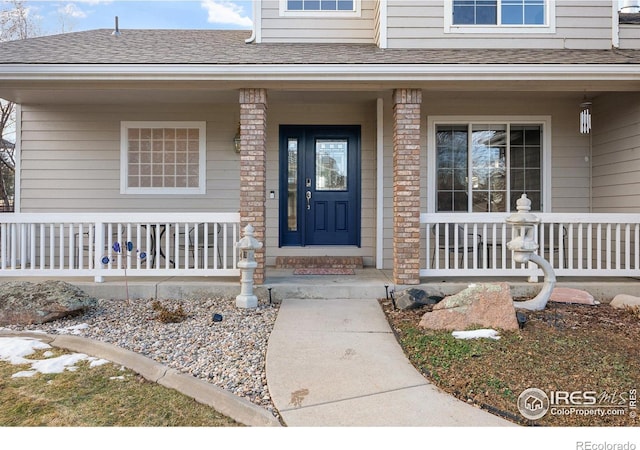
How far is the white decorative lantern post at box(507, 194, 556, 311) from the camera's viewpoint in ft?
14.1

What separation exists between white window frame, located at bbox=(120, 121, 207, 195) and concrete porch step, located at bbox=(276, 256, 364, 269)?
183cm

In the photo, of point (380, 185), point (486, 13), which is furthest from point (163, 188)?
point (486, 13)

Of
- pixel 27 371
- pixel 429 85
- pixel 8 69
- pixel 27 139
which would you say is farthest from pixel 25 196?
pixel 429 85

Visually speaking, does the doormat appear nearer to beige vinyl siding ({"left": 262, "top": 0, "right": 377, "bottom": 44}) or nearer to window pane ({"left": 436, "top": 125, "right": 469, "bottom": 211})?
window pane ({"left": 436, "top": 125, "right": 469, "bottom": 211})

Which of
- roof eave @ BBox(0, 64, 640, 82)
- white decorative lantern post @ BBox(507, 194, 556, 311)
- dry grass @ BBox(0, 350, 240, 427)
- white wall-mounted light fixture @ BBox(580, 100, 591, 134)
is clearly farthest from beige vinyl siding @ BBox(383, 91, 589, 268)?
dry grass @ BBox(0, 350, 240, 427)

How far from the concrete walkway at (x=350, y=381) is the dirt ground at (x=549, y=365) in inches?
5.8

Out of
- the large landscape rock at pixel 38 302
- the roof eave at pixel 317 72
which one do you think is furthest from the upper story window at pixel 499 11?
→ the large landscape rock at pixel 38 302

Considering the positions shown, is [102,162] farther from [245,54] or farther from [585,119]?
[585,119]

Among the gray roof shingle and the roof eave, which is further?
the gray roof shingle

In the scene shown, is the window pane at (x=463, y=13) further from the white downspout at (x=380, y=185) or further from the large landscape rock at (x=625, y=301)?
the large landscape rock at (x=625, y=301)

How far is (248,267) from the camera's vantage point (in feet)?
15.0

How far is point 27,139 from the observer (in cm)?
656

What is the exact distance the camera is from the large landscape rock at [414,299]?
179 inches

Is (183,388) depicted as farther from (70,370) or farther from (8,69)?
(8,69)
